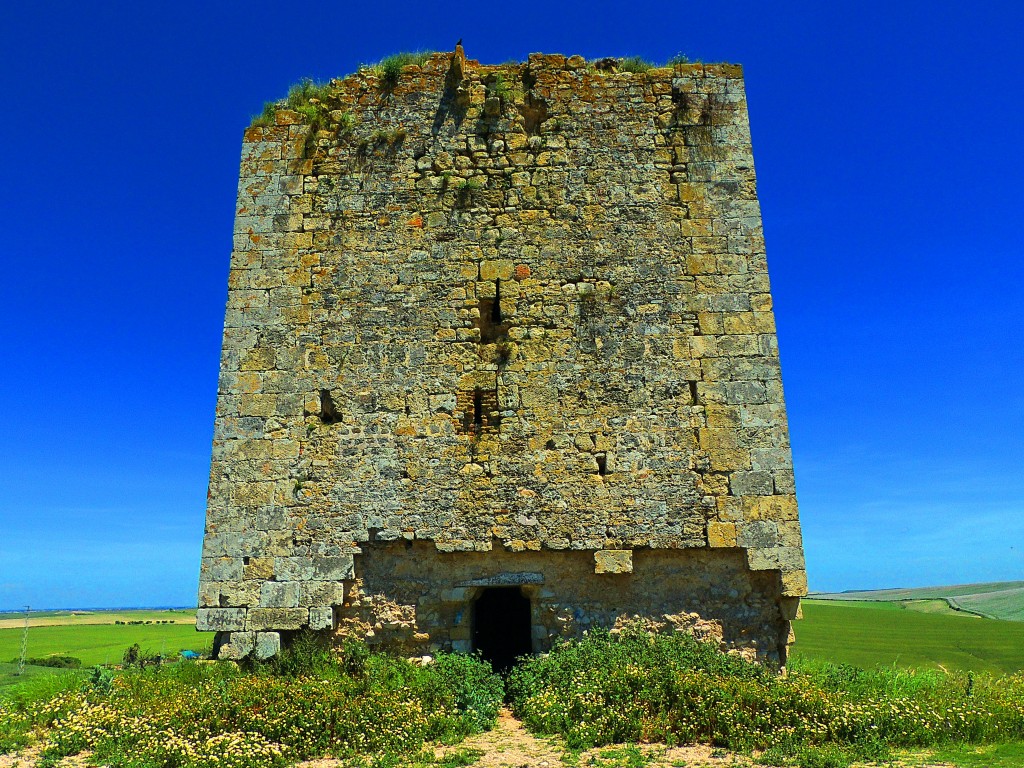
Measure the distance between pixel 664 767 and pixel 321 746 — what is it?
9.82ft

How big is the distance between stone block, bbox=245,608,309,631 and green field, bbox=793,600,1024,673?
7.04 meters

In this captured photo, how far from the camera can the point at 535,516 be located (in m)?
7.76

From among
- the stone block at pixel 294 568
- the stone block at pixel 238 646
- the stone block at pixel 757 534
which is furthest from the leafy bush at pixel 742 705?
the stone block at pixel 238 646

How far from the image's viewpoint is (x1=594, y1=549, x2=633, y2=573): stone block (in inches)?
296

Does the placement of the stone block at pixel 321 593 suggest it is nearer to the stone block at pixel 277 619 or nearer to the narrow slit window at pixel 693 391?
the stone block at pixel 277 619

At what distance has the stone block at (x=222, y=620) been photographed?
7.64m

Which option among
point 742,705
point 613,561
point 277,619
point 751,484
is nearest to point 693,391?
point 751,484

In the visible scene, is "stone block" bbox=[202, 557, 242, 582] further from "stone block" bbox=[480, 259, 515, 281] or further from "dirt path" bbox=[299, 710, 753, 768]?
"stone block" bbox=[480, 259, 515, 281]

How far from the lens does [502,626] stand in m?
10.1

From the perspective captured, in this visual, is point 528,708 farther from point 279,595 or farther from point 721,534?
point 279,595

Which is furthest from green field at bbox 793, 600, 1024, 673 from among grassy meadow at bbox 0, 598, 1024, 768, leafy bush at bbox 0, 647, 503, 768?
leafy bush at bbox 0, 647, 503, 768

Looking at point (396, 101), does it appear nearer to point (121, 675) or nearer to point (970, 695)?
point (121, 675)

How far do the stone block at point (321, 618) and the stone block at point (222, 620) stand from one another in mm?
840

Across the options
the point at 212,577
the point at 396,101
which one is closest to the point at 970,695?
the point at 212,577
